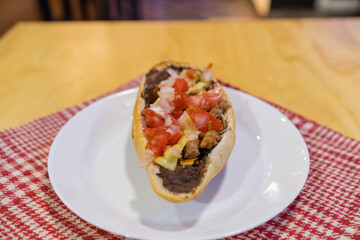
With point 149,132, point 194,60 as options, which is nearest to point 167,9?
point 194,60

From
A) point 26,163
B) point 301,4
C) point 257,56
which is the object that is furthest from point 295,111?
point 301,4

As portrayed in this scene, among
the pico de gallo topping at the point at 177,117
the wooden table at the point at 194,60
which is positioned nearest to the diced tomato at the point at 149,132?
the pico de gallo topping at the point at 177,117

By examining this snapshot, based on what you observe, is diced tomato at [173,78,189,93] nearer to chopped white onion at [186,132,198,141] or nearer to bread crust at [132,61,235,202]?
bread crust at [132,61,235,202]

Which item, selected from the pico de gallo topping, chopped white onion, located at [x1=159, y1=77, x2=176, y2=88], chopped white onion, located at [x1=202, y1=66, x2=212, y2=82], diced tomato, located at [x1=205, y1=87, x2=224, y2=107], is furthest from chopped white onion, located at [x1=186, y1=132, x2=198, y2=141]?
chopped white onion, located at [x1=202, y1=66, x2=212, y2=82]

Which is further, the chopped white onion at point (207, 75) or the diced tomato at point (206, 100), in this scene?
the chopped white onion at point (207, 75)

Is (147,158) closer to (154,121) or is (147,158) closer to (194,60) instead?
(154,121)

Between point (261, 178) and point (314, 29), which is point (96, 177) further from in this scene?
point (314, 29)

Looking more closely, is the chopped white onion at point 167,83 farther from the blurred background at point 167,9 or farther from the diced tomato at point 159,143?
the blurred background at point 167,9
